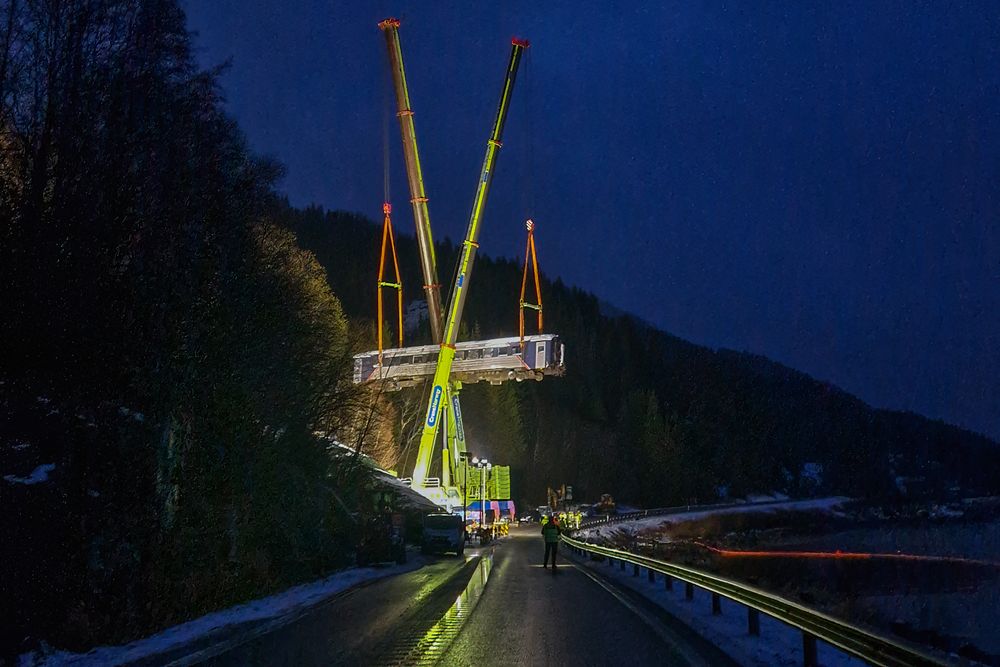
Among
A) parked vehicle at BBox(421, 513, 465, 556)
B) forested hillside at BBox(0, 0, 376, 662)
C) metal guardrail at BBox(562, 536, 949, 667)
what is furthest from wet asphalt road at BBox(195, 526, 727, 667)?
parked vehicle at BBox(421, 513, 465, 556)

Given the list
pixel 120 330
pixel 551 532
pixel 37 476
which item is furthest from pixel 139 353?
pixel 551 532

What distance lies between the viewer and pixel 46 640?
36.9 feet

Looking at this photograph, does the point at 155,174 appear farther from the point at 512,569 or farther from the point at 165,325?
the point at 512,569

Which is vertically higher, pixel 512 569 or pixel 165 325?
pixel 165 325

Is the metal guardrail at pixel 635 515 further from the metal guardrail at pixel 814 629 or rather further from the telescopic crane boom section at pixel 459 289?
the metal guardrail at pixel 814 629

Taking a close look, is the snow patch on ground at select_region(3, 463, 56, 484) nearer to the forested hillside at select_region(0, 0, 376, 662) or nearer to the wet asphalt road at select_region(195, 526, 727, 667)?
the forested hillside at select_region(0, 0, 376, 662)

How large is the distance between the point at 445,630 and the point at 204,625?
3.96 meters

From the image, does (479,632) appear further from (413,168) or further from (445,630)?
(413,168)

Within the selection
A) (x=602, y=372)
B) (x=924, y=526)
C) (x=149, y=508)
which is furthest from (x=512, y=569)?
(x=602, y=372)

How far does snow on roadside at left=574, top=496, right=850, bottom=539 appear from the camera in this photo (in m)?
70.4

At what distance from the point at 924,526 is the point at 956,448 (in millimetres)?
89531

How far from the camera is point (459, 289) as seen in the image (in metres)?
53.0

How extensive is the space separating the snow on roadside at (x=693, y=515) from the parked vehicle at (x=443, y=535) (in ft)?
71.3

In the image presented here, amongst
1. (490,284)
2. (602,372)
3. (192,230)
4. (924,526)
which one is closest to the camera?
(192,230)
